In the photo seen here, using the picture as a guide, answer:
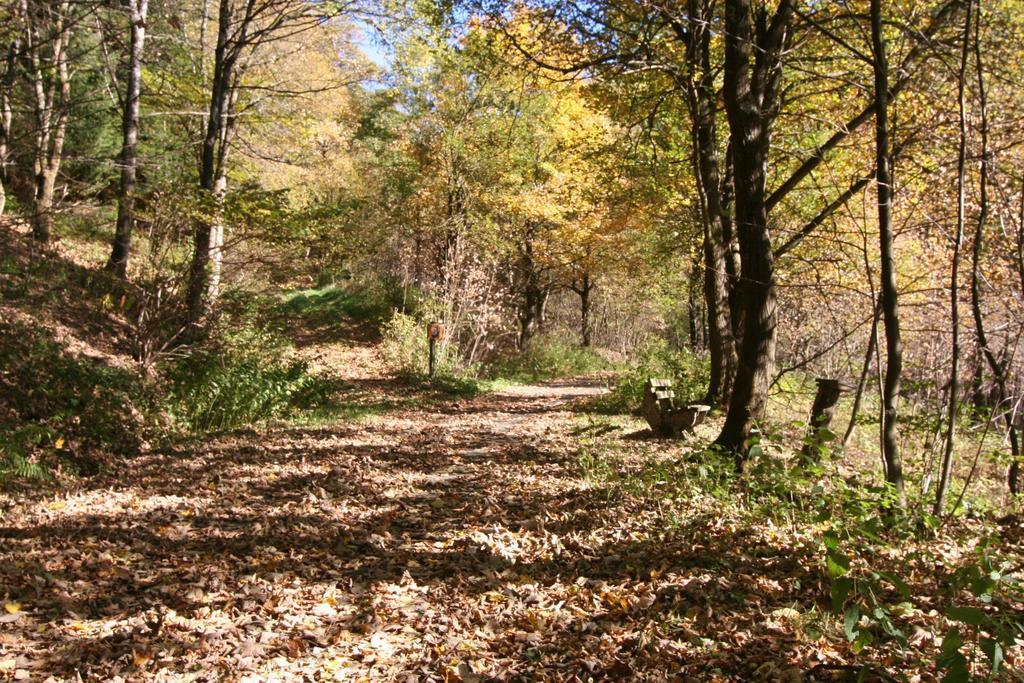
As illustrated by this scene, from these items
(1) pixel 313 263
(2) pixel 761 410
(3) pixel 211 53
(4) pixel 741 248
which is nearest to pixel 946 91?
(4) pixel 741 248

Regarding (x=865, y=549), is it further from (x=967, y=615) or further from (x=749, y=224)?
(x=749, y=224)

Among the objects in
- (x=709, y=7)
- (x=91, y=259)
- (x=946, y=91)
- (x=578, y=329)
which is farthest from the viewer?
(x=578, y=329)

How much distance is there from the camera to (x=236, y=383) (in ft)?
30.2

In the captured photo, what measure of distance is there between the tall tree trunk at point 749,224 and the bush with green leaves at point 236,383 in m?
6.64

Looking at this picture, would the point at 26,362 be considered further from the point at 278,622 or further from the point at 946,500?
the point at 946,500

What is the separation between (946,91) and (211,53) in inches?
622

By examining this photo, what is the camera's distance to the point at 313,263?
12.1 metres

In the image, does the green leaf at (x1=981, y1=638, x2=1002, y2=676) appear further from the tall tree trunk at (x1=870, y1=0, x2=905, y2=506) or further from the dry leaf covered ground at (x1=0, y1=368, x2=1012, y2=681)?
the tall tree trunk at (x1=870, y1=0, x2=905, y2=506)

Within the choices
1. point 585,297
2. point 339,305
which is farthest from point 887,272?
point 339,305

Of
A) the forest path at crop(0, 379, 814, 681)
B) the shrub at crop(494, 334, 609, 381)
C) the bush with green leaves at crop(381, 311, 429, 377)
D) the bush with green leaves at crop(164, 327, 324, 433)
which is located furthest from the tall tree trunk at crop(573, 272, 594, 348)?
the forest path at crop(0, 379, 814, 681)

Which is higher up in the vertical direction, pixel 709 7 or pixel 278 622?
pixel 709 7

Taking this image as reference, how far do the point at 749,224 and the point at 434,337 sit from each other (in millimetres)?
9131

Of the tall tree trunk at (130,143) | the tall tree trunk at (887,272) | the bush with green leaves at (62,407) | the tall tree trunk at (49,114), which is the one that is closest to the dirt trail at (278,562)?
the bush with green leaves at (62,407)

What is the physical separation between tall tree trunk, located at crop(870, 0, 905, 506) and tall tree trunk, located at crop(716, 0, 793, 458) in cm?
122
